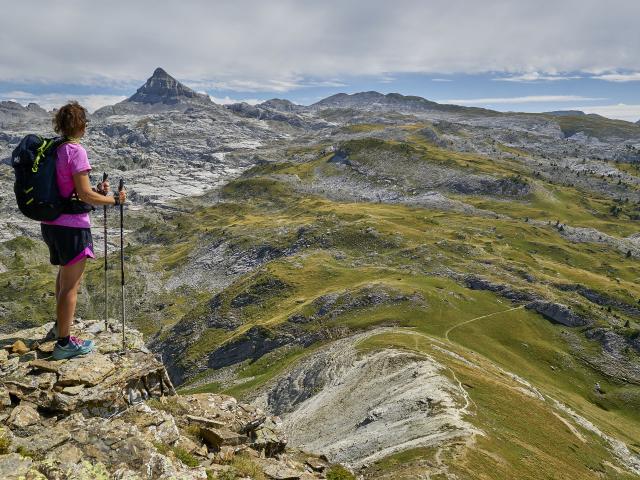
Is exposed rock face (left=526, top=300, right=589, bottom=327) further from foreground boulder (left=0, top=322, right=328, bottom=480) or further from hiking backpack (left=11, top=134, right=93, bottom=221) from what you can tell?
hiking backpack (left=11, top=134, right=93, bottom=221)

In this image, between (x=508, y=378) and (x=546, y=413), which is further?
(x=508, y=378)

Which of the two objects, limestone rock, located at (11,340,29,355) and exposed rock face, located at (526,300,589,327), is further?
exposed rock face, located at (526,300,589,327)

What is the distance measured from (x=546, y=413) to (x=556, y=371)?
43.3 meters

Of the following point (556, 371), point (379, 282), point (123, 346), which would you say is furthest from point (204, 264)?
point (123, 346)

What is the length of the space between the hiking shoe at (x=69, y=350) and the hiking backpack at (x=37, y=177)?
5700 mm

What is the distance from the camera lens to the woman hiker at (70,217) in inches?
563

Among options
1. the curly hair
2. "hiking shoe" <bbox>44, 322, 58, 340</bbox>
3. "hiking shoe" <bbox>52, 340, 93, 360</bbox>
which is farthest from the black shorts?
"hiking shoe" <bbox>44, 322, 58, 340</bbox>

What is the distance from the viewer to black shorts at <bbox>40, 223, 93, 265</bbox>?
15047mm

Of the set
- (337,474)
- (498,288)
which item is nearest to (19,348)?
(337,474)

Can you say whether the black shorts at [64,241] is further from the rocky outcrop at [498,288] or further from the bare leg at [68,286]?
the rocky outcrop at [498,288]

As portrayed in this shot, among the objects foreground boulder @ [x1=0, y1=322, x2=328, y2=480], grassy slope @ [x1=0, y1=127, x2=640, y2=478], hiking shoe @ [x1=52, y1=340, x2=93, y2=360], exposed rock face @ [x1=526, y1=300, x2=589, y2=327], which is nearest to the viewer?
foreground boulder @ [x1=0, y1=322, x2=328, y2=480]

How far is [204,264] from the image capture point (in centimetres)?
19375

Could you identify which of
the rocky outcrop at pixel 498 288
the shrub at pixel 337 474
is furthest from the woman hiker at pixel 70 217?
the rocky outcrop at pixel 498 288

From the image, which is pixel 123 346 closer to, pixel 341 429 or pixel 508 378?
pixel 341 429
